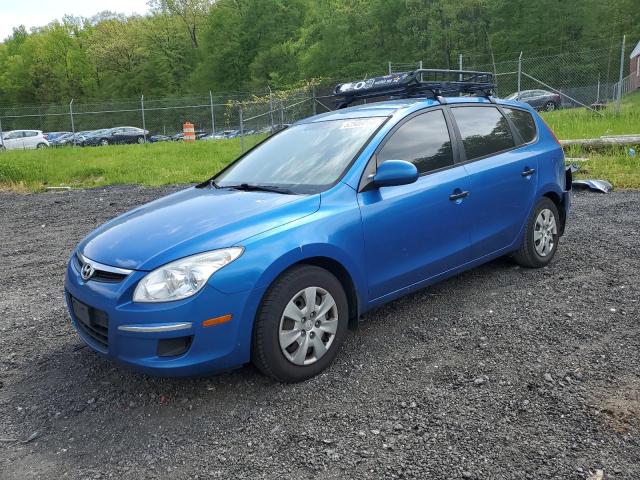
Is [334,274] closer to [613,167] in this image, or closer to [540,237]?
[540,237]

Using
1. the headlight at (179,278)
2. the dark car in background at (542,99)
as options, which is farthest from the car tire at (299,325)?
the dark car in background at (542,99)

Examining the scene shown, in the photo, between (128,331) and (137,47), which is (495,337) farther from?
(137,47)

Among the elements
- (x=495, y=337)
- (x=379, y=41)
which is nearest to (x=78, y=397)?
(x=495, y=337)

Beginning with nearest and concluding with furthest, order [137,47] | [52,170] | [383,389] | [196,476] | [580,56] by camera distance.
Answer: [196,476], [383,389], [52,170], [580,56], [137,47]

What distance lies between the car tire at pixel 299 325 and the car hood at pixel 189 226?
37 cm

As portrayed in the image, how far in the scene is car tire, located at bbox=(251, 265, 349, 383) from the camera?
304 cm

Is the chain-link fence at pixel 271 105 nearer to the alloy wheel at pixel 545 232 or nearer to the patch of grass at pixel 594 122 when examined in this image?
the patch of grass at pixel 594 122

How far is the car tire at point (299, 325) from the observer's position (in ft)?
9.96

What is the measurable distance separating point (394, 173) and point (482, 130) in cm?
153

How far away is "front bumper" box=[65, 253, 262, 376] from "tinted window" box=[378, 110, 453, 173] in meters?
1.56

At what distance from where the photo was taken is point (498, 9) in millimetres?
45312

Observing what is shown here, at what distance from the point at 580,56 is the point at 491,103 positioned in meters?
21.6

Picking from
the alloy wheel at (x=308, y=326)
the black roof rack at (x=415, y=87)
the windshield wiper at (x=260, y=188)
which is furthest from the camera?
the black roof rack at (x=415, y=87)

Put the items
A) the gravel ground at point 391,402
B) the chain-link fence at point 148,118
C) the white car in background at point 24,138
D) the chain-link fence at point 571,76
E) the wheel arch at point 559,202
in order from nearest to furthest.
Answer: the gravel ground at point 391,402 → the wheel arch at point 559,202 → the chain-link fence at point 571,76 → the chain-link fence at point 148,118 → the white car in background at point 24,138
